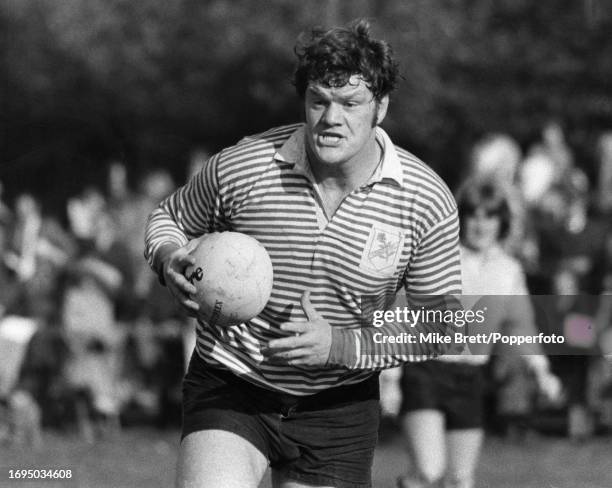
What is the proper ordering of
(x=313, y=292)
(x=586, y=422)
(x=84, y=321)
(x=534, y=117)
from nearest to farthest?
(x=313, y=292) → (x=586, y=422) → (x=84, y=321) → (x=534, y=117)

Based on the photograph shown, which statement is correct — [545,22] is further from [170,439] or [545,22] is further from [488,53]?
[170,439]

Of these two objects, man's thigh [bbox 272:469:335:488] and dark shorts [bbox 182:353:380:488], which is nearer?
dark shorts [bbox 182:353:380:488]

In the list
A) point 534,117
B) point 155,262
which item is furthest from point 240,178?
point 534,117

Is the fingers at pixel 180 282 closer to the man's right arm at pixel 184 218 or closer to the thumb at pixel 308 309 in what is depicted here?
the man's right arm at pixel 184 218

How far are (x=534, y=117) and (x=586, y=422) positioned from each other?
6.25 metres

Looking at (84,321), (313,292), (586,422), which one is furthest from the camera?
(84,321)

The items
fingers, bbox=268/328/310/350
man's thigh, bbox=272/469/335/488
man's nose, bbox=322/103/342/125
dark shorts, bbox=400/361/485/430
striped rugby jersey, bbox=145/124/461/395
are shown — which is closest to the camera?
fingers, bbox=268/328/310/350

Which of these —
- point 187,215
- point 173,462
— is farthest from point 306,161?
point 173,462

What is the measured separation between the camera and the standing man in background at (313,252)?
17.0 feet

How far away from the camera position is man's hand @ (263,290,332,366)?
189 inches

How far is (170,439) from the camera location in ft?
42.4

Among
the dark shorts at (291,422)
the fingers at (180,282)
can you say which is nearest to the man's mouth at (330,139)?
the fingers at (180,282)

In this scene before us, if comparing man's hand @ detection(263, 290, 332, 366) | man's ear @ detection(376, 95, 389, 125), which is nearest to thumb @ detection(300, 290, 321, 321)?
man's hand @ detection(263, 290, 332, 366)

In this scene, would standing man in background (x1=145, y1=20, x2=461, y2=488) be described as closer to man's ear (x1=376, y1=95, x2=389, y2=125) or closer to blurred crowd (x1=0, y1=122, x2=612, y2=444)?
man's ear (x1=376, y1=95, x2=389, y2=125)
